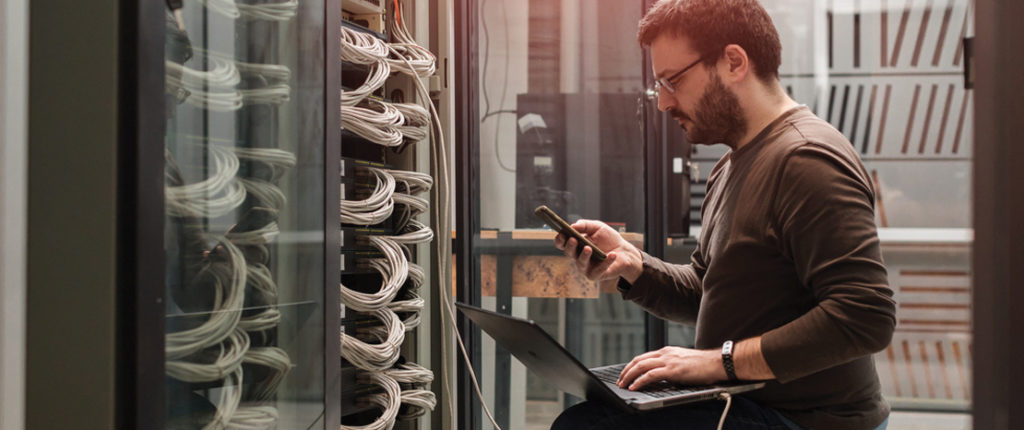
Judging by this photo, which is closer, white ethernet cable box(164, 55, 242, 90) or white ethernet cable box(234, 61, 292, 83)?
white ethernet cable box(164, 55, 242, 90)

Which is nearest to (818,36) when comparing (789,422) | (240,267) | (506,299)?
(506,299)

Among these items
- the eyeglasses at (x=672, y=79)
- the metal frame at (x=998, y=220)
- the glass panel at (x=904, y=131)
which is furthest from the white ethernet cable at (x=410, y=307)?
the metal frame at (x=998, y=220)

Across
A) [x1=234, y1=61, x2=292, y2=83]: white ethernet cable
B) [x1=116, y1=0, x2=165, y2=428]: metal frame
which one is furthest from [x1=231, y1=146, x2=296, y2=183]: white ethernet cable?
[x1=116, y1=0, x2=165, y2=428]: metal frame

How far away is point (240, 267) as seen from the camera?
3.51 feet

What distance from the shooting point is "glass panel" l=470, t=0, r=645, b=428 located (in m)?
2.45

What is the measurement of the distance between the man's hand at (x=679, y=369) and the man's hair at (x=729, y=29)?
475 millimetres

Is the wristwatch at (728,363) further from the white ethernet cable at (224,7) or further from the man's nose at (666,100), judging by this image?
the white ethernet cable at (224,7)

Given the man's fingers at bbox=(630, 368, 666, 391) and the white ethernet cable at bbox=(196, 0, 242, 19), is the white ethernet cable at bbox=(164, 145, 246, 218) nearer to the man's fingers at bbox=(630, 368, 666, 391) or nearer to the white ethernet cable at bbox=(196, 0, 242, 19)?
the white ethernet cable at bbox=(196, 0, 242, 19)

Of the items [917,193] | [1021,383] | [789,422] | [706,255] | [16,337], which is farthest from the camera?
[917,193]

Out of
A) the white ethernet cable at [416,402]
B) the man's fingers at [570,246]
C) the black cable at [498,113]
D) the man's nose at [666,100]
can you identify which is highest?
the black cable at [498,113]

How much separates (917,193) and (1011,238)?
275 centimetres

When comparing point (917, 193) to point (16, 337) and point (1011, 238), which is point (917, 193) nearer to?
point (1011, 238)

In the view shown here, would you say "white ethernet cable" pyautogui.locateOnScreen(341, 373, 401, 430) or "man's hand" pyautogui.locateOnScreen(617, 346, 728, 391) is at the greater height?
"man's hand" pyautogui.locateOnScreen(617, 346, 728, 391)

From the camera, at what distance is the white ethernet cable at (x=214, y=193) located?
83 centimetres
